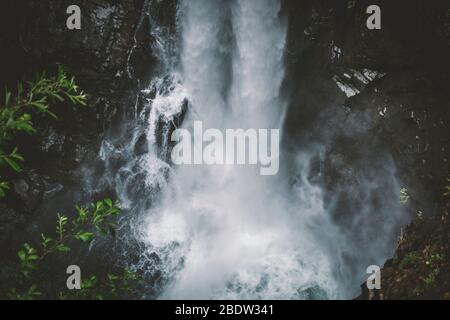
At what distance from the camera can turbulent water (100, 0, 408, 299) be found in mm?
8469

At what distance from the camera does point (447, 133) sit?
25.3ft

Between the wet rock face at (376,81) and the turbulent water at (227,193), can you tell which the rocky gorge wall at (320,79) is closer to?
the wet rock face at (376,81)

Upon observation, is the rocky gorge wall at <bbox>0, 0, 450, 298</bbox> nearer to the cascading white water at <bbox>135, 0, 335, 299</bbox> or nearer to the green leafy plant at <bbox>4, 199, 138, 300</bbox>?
the cascading white water at <bbox>135, 0, 335, 299</bbox>

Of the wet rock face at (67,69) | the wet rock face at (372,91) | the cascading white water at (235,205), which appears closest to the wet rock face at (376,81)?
the wet rock face at (372,91)

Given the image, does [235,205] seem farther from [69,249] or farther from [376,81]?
[69,249]

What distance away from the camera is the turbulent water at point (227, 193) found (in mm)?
8469

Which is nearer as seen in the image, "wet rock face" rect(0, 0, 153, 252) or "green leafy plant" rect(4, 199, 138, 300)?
"green leafy plant" rect(4, 199, 138, 300)

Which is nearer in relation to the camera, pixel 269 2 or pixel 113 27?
pixel 113 27

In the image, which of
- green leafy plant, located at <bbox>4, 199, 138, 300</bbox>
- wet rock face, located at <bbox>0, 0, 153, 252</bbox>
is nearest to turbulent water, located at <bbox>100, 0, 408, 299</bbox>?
wet rock face, located at <bbox>0, 0, 153, 252</bbox>

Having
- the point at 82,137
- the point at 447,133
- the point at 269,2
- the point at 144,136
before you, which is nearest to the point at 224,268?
the point at 144,136

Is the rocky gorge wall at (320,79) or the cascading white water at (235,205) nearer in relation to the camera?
the rocky gorge wall at (320,79)

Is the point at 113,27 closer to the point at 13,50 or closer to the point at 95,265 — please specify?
the point at 13,50

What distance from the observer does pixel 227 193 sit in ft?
33.5

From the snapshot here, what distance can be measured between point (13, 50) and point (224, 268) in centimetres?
704
